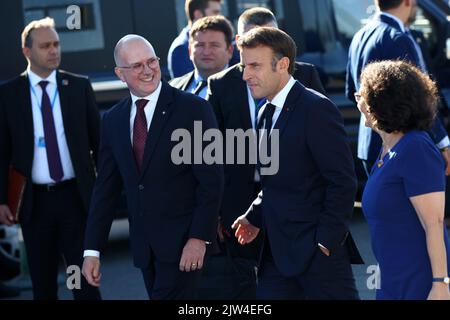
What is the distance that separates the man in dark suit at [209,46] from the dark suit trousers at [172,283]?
1719mm

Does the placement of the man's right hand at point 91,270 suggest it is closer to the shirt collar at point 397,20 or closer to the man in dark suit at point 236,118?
the man in dark suit at point 236,118

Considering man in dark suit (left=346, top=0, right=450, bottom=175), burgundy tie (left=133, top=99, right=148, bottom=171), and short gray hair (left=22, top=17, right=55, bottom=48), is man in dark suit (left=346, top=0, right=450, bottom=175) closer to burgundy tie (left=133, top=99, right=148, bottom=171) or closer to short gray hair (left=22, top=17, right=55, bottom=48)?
burgundy tie (left=133, top=99, right=148, bottom=171)

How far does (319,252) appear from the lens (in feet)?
16.8

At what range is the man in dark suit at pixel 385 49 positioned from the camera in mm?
6570

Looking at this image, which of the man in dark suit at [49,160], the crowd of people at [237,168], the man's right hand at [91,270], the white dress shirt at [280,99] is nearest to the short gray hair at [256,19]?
the crowd of people at [237,168]

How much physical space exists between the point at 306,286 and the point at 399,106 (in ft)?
3.59

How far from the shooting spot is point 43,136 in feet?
22.8

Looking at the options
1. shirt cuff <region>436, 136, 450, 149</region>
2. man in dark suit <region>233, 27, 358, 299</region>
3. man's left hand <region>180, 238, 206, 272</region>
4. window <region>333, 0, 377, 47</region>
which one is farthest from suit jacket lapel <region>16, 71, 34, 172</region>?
window <region>333, 0, 377, 47</region>

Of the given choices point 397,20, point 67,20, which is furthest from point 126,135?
point 67,20

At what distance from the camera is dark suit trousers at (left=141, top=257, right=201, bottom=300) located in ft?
18.0

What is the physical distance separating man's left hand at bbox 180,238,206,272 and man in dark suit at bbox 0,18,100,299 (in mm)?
1619

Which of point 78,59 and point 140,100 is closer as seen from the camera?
point 140,100
